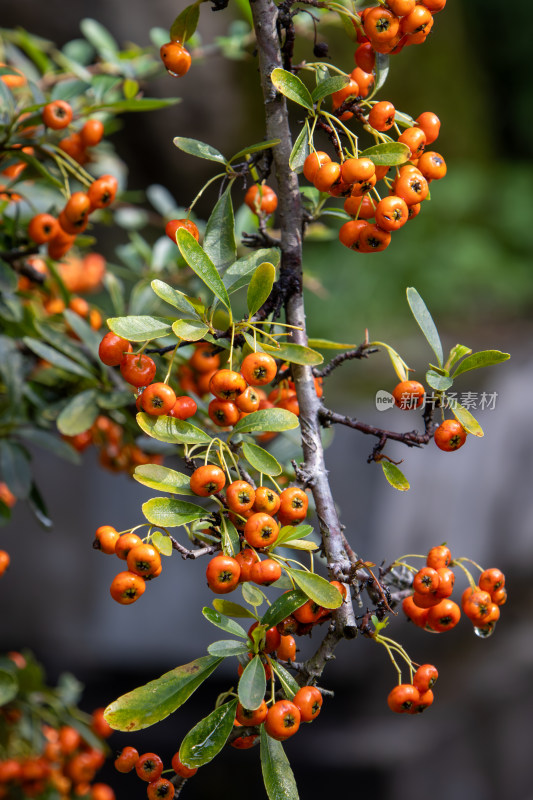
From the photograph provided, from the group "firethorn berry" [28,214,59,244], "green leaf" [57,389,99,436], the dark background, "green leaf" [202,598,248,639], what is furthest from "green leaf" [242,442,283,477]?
the dark background

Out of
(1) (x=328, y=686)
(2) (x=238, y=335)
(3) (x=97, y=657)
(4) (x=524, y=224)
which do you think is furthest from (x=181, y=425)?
(4) (x=524, y=224)

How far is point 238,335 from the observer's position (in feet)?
1.98

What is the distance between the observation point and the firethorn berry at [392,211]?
57cm

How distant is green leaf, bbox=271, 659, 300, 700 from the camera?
0.55 metres

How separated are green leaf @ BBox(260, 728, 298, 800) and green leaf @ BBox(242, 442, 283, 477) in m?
0.20

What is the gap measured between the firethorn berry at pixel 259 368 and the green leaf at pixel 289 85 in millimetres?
199

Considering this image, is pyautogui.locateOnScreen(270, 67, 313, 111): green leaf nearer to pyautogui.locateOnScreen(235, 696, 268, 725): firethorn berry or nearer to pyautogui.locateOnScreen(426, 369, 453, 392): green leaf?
pyautogui.locateOnScreen(426, 369, 453, 392): green leaf

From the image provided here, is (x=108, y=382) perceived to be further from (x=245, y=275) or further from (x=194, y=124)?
(x=194, y=124)

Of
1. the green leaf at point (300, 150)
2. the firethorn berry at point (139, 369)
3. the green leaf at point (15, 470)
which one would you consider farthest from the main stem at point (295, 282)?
the green leaf at point (15, 470)

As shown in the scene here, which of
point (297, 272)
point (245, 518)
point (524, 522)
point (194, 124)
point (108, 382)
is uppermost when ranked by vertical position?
point (297, 272)

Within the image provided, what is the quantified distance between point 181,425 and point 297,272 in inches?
6.9

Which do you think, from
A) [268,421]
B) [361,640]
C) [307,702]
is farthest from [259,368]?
[361,640]

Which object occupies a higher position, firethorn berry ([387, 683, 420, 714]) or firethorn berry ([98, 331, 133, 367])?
firethorn berry ([98, 331, 133, 367])

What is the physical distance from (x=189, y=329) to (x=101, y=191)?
1.03ft
